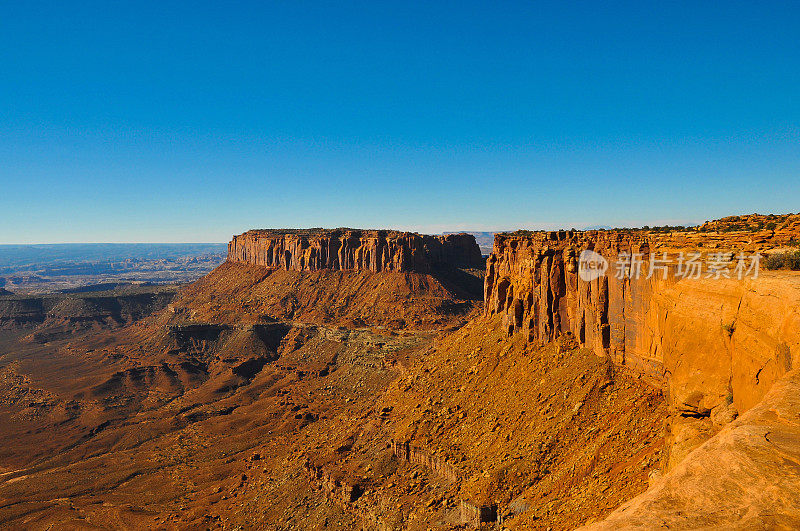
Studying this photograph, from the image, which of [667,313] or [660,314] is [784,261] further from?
[660,314]

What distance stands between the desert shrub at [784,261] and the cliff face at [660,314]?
91.4 inches

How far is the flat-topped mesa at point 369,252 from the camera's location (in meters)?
113

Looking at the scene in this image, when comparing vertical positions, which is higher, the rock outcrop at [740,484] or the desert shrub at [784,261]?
the desert shrub at [784,261]

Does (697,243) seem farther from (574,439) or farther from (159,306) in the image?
(159,306)

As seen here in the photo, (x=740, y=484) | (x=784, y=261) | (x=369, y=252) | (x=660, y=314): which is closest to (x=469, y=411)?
(x=660, y=314)

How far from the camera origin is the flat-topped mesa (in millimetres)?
113000

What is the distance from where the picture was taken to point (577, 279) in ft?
108

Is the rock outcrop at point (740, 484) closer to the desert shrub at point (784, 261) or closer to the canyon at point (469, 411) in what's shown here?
Answer: the canyon at point (469, 411)

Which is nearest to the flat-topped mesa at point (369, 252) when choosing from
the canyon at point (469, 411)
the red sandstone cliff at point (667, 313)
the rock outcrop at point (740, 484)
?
the canyon at point (469, 411)

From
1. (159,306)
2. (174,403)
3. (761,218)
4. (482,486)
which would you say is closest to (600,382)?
(482,486)

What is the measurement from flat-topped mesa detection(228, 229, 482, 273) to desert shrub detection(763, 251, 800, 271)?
93.1 metres

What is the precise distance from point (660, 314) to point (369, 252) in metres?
95.6

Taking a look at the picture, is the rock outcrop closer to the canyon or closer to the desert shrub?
the canyon

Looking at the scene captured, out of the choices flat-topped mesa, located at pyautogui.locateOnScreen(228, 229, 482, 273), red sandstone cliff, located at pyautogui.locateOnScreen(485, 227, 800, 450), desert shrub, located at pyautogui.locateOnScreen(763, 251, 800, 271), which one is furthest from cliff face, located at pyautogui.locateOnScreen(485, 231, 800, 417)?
flat-topped mesa, located at pyautogui.locateOnScreen(228, 229, 482, 273)
